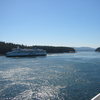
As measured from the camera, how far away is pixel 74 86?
2567 cm

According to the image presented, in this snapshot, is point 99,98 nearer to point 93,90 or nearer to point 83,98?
point 83,98

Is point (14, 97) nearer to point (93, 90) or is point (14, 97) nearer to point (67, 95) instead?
point (67, 95)

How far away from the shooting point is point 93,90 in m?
23.0

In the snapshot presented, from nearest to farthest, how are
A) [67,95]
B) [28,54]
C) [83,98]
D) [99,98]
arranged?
[99,98] < [83,98] < [67,95] < [28,54]

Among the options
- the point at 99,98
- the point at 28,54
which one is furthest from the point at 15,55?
the point at 99,98

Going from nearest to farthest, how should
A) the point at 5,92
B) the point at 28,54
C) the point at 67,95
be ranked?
1. the point at 67,95
2. the point at 5,92
3. the point at 28,54

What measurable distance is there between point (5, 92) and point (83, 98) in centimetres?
1182

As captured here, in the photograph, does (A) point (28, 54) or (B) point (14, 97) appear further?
(A) point (28, 54)

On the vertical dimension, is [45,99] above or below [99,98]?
below

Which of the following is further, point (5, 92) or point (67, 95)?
point (5, 92)

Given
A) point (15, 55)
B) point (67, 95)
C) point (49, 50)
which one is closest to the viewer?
point (67, 95)

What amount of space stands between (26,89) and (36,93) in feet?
9.26

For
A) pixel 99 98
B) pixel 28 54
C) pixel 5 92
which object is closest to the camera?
pixel 99 98

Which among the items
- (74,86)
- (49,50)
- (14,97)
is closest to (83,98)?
(74,86)
